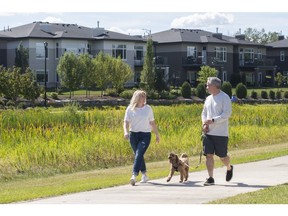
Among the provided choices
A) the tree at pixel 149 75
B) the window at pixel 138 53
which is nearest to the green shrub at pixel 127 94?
the tree at pixel 149 75

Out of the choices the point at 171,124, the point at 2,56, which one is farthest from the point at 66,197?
the point at 2,56

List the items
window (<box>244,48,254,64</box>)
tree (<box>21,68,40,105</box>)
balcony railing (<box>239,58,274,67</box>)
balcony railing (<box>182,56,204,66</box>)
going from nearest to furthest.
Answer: tree (<box>21,68,40,105</box>), balcony railing (<box>182,56,204,66</box>), balcony railing (<box>239,58,274,67</box>), window (<box>244,48,254,64</box>)

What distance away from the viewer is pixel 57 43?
240ft

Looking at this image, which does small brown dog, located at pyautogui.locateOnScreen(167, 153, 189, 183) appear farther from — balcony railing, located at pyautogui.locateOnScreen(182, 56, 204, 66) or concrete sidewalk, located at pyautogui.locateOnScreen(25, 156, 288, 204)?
balcony railing, located at pyautogui.locateOnScreen(182, 56, 204, 66)

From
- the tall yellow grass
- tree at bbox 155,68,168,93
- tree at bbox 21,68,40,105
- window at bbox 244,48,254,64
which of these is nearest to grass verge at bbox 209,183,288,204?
the tall yellow grass

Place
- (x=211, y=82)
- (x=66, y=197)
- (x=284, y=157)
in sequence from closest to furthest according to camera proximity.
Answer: (x=66, y=197)
(x=211, y=82)
(x=284, y=157)

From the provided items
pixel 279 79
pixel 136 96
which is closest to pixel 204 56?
pixel 279 79

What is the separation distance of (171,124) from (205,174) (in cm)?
1167

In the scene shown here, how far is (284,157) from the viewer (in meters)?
17.1

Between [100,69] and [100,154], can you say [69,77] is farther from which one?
[100,154]

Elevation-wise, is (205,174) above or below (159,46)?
below

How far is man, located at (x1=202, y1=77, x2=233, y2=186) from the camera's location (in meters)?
11.7

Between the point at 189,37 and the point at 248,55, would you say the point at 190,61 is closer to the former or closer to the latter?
the point at 189,37

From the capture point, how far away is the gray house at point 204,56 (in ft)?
272
